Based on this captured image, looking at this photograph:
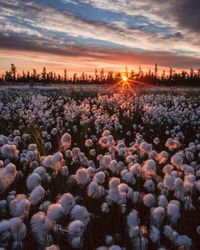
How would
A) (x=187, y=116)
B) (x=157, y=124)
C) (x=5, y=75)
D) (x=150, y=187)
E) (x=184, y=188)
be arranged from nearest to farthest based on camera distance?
1. (x=184, y=188)
2. (x=150, y=187)
3. (x=157, y=124)
4. (x=187, y=116)
5. (x=5, y=75)

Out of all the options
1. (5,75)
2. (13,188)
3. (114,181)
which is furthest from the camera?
(5,75)

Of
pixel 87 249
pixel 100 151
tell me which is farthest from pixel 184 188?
pixel 100 151

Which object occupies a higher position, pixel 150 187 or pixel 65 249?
pixel 150 187

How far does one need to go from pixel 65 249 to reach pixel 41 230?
745mm

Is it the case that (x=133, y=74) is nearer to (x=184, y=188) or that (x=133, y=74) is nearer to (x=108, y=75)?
(x=108, y=75)

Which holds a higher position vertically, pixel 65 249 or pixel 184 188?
pixel 184 188

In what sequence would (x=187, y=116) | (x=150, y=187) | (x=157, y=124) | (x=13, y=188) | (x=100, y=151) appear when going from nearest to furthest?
(x=150, y=187)
(x=13, y=188)
(x=100, y=151)
(x=157, y=124)
(x=187, y=116)

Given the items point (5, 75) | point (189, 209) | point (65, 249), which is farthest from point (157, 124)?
point (5, 75)

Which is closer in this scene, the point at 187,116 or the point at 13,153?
the point at 13,153

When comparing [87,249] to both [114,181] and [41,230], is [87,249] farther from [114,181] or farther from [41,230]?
[41,230]

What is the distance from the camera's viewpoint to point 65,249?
3621mm

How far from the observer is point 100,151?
815 centimetres

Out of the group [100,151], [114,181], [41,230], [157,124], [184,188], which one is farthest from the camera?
[157,124]

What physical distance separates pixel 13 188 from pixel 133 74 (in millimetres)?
67028
